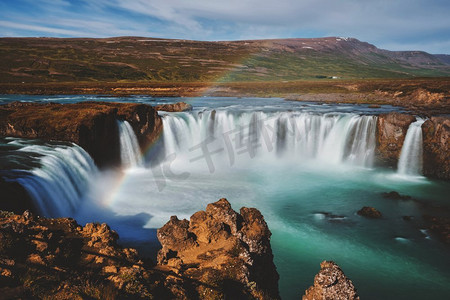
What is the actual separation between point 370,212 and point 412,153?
11959 millimetres

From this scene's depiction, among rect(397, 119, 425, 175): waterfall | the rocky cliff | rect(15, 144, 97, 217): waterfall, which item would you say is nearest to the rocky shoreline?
the rocky cliff

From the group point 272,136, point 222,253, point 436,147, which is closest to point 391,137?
point 436,147

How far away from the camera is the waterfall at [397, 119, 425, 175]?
26.0 metres

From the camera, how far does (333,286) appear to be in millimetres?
7047

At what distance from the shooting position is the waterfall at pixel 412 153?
26016mm

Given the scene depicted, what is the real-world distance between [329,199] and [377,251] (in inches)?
258

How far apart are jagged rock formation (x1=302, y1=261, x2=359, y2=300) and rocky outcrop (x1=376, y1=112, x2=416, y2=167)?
23780 mm

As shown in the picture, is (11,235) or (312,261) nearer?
(11,235)

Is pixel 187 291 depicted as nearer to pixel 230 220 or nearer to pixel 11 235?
pixel 230 220

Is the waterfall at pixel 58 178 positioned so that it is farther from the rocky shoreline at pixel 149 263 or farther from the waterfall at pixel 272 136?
the waterfall at pixel 272 136

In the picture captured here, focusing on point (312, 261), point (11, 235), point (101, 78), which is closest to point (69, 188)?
point (11, 235)

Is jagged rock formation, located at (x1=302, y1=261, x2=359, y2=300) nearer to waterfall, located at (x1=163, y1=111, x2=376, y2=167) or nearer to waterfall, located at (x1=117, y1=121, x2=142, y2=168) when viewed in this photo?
waterfall, located at (x1=117, y1=121, x2=142, y2=168)

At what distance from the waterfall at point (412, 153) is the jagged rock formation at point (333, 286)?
23.4m

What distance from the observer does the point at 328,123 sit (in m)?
31.6
